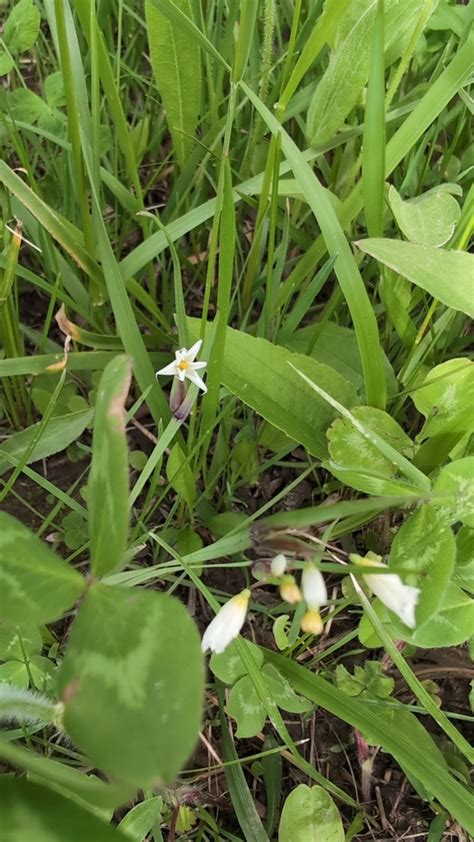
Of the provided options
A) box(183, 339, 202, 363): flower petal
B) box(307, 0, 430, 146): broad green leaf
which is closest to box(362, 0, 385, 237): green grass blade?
box(307, 0, 430, 146): broad green leaf

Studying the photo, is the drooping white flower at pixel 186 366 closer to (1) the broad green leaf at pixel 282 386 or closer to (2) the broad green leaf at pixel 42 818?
(1) the broad green leaf at pixel 282 386

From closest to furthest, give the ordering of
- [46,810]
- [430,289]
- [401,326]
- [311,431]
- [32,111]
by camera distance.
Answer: [46,810]
[430,289]
[311,431]
[401,326]
[32,111]

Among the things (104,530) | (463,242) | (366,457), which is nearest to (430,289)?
(463,242)

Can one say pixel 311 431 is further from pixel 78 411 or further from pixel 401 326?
pixel 78 411

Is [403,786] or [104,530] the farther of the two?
[403,786]

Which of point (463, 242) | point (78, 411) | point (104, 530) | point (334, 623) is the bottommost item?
point (334, 623)

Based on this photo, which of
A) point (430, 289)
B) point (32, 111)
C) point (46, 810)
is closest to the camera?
point (46, 810)

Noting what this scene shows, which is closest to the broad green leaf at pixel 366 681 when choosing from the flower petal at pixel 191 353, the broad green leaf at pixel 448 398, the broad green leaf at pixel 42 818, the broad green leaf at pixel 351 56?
the broad green leaf at pixel 448 398

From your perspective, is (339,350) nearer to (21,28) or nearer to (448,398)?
(448,398)
